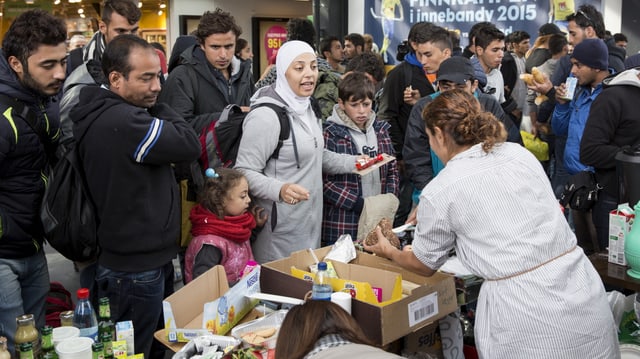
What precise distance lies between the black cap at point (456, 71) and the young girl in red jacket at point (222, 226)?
4.38 feet

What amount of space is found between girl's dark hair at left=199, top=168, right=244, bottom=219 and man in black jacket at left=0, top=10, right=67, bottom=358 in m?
0.73

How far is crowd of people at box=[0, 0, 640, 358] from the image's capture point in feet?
7.61

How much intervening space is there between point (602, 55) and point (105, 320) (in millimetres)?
3404

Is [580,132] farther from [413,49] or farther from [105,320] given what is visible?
[105,320]

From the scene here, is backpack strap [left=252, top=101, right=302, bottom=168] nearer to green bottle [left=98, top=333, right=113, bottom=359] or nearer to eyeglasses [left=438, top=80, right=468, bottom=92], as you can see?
eyeglasses [left=438, top=80, right=468, bottom=92]

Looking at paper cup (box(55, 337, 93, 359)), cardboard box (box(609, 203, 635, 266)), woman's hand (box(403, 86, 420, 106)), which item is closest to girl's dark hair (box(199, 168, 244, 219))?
paper cup (box(55, 337, 93, 359))

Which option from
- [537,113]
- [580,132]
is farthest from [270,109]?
[537,113]

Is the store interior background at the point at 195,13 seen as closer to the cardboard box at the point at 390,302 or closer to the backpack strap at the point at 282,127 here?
the backpack strap at the point at 282,127

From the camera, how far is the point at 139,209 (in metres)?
2.86

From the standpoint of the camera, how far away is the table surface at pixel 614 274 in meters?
2.95

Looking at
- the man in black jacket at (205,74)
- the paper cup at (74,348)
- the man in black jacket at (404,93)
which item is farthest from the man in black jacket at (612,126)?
the paper cup at (74,348)

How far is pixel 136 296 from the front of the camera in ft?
9.62

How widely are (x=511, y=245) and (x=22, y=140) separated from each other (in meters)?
1.99

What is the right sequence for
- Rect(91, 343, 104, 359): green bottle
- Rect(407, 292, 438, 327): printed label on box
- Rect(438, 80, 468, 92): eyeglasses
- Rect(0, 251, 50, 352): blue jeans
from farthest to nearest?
Rect(438, 80, 468, 92): eyeglasses → Rect(0, 251, 50, 352): blue jeans → Rect(407, 292, 438, 327): printed label on box → Rect(91, 343, 104, 359): green bottle
